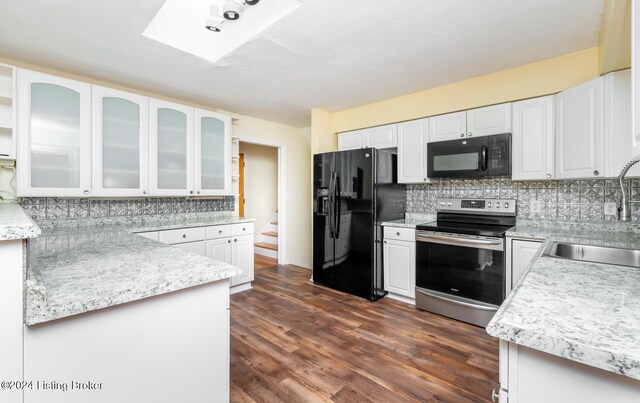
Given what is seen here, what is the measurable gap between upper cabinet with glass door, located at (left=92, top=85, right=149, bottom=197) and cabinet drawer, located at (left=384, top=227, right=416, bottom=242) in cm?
255

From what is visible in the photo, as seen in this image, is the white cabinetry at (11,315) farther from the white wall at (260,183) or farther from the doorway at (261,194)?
the white wall at (260,183)

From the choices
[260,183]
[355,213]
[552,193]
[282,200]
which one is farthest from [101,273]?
[260,183]

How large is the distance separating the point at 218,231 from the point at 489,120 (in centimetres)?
301

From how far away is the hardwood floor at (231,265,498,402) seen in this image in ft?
5.62

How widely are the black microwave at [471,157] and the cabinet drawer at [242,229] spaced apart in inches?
85.5

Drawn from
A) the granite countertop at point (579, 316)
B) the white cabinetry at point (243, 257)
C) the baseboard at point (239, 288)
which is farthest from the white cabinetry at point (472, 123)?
the baseboard at point (239, 288)

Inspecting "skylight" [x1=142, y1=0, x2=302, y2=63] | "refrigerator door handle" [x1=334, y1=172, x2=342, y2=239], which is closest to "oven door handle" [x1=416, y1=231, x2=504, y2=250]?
"refrigerator door handle" [x1=334, y1=172, x2=342, y2=239]

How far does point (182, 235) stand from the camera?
2.94 meters

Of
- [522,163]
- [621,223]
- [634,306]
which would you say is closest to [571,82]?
[522,163]

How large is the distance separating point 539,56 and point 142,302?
3141mm

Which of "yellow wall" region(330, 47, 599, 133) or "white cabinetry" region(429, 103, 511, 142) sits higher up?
"yellow wall" region(330, 47, 599, 133)

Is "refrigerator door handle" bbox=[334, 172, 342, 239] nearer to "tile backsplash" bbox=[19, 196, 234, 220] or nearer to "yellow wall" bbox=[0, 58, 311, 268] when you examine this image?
"yellow wall" bbox=[0, 58, 311, 268]

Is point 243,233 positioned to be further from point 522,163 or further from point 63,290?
point 522,163

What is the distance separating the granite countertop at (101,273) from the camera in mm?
791
